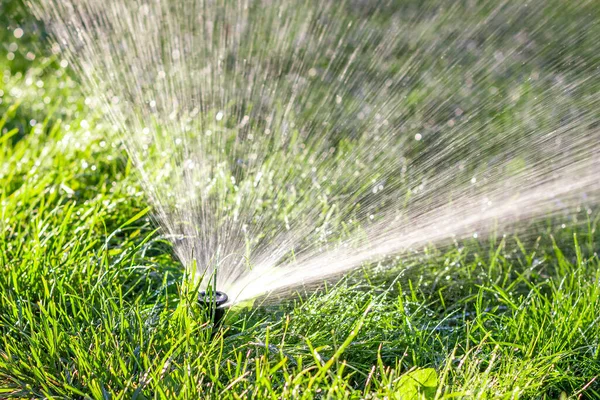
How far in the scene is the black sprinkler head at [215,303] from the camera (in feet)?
6.34

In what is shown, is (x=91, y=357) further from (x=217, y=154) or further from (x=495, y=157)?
(x=495, y=157)

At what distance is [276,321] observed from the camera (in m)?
2.17

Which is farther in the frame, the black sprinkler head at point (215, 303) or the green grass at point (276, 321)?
the black sprinkler head at point (215, 303)

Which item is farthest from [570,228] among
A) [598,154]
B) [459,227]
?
[598,154]

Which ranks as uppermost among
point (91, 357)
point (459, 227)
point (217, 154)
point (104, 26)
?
point (104, 26)

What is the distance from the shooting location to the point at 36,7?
4984 millimetres

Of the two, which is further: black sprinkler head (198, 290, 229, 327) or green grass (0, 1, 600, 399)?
black sprinkler head (198, 290, 229, 327)

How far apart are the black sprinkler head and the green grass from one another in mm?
29

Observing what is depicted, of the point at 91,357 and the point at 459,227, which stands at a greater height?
the point at 91,357

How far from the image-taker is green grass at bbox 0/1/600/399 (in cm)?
179

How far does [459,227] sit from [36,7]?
3.57 meters

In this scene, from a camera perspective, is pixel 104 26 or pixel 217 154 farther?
pixel 104 26

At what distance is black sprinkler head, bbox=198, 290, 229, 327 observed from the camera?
76.1 inches

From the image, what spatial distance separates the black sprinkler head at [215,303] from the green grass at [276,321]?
3 centimetres
